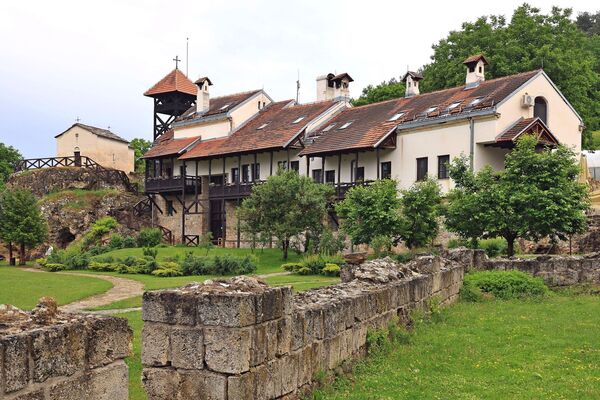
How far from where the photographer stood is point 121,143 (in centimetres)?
6175

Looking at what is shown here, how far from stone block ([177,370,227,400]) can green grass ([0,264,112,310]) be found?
11.7 meters

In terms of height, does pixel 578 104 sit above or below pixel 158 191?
above

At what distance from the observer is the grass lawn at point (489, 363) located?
8258mm

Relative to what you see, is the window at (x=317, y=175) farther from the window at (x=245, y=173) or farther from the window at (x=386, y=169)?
the window at (x=245, y=173)

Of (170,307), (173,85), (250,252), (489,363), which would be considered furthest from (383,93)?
(170,307)

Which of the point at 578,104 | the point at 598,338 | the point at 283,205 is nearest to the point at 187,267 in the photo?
the point at 283,205

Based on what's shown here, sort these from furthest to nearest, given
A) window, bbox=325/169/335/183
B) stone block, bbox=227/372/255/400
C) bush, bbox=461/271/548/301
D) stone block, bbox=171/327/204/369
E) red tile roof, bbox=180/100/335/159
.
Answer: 1. red tile roof, bbox=180/100/335/159
2. window, bbox=325/169/335/183
3. bush, bbox=461/271/548/301
4. stone block, bbox=171/327/204/369
5. stone block, bbox=227/372/255/400

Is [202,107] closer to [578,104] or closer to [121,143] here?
[121,143]

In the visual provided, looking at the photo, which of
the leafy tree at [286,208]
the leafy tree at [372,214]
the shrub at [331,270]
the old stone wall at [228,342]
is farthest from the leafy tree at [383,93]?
the old stone wall at [228,342]

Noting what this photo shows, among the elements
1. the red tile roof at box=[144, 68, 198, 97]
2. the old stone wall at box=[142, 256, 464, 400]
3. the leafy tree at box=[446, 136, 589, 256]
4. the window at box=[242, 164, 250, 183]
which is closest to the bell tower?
the red tile roof at box=[144, 68, 198, 97]

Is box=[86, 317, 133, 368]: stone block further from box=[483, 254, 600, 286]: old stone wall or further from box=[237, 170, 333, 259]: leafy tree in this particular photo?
box=[237, 170, 333, 259]: leafy tree

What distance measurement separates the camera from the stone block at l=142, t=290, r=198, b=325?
6.43 meters

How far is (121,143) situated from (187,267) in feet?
115

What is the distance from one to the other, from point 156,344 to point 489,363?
17.8ft
